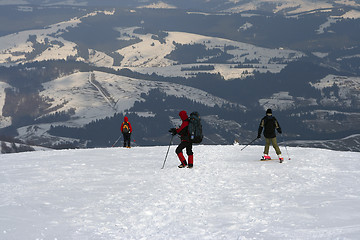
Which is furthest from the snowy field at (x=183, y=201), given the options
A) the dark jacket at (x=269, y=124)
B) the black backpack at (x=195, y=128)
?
the black backpack at (x=195, y=128)

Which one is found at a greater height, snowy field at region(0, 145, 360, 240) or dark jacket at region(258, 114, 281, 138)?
dark jacket at region(258, 114, 281, 138)

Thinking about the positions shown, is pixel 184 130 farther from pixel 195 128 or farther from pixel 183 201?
pixel 183 201

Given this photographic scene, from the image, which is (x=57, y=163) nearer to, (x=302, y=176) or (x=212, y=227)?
(x=302, y=176)

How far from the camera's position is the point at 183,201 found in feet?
47.7

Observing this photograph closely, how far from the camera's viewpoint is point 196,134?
66.5 ft

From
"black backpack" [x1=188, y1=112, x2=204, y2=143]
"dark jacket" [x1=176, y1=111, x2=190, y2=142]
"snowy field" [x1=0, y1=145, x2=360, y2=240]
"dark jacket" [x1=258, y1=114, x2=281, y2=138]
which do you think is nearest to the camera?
"snowy field" [x1=0, y1=145, x2=360, y2=240]

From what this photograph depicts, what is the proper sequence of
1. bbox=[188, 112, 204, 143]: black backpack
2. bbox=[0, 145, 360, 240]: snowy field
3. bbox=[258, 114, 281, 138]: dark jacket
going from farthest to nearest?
1. bbox=[258, 114, 281, 138]: dark jacket
2. bbox=[188, 112, 204, 143]: black backpack
3. bbox=[0, 145, 360, 240]: snowy field

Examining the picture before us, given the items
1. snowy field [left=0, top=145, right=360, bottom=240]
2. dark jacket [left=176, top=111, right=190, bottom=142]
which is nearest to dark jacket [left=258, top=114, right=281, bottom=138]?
snowy field [left=0, top=145, right=360, bottom=240]

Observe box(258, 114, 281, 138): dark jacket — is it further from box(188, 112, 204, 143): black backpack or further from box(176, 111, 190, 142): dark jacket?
box(176, 111, 190, 142): dark jacket

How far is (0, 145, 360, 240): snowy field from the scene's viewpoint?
37.0 ft

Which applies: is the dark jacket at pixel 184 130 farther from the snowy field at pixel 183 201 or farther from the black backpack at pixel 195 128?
the snowy field at pixel 183 201

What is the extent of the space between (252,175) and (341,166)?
5.30 m

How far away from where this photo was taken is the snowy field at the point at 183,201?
11273 millimetres

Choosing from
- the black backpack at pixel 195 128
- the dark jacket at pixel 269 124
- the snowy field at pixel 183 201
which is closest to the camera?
the snowy field at pixel 183 201
